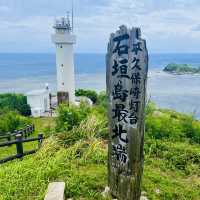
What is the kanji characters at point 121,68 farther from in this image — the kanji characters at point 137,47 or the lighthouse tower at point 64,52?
the lighthouse tower at point 64,52

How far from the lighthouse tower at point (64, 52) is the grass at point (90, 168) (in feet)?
49.5

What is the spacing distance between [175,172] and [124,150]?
1.90m

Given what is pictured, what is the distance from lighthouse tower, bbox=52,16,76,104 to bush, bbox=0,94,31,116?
4545 mm

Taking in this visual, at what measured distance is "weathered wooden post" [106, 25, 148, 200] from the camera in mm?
3099

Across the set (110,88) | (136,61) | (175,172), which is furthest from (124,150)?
(175,172)

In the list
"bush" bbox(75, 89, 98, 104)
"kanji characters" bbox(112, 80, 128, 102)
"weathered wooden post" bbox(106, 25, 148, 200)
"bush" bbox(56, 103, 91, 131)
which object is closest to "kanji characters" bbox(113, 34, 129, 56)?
"weathered wooden post" bbox(106, 25, 148, 200)

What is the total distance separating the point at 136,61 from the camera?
3.09 metres

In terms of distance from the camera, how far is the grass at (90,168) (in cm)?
372

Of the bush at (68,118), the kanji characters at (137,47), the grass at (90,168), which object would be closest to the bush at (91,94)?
the bush at (68,118)

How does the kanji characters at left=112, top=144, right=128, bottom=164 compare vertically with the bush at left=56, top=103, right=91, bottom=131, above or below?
above

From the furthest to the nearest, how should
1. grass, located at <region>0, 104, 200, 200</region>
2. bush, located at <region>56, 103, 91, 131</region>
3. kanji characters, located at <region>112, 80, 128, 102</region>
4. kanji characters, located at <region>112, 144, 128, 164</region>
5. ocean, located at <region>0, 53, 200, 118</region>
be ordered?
ocean, located at <region>0, 53, 200, 118</region> < bush, located at <region>56, 103, 91, 131</region> < grass, located at <region>0, 104, 200, 200</region> < kanji characters, located at <region>112, 144, 128, 164</region> < kanji characters, located at <region>112, 80, 128, 102</region>

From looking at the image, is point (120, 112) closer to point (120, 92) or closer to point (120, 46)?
point (120, 92)

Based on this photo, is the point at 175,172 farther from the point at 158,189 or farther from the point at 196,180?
the point at 158,189

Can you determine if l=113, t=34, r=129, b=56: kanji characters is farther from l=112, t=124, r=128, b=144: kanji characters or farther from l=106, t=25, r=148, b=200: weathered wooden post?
l=112, t=124, r=128, b=144: kanji characters
